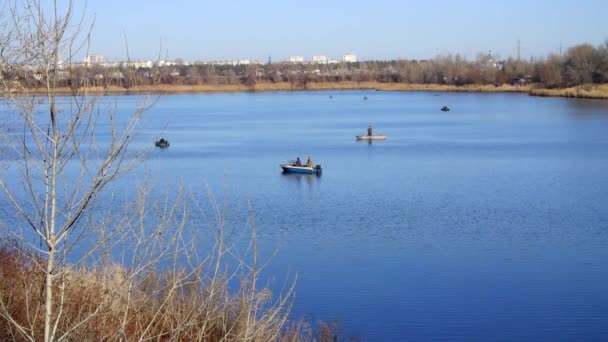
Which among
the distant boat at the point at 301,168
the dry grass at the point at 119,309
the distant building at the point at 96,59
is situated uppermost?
the distant building at the point at 96,59

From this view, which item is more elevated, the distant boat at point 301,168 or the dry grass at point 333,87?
the dry grass at point 333,87

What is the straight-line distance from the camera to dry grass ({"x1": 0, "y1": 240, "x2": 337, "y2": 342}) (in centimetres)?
475

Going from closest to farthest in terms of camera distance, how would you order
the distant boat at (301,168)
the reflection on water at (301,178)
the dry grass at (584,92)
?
the reflection on water at (301,178), the distant boat at (301,168), the dry grass at (584,92)

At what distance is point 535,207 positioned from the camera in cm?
1788

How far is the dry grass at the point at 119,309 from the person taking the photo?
4.75 meters

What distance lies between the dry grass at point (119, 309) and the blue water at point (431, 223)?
1033mm

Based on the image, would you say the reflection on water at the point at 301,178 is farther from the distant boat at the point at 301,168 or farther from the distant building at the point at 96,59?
the distant building at the point at 96,59

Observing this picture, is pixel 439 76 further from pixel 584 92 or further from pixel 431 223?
pixel 431 223

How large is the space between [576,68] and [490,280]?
56.9m

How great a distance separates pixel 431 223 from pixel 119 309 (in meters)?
11.4

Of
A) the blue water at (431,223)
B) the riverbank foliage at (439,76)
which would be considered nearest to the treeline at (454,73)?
the riverbank foliage at (439,76)

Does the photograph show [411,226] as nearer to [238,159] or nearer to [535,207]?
[535,207]

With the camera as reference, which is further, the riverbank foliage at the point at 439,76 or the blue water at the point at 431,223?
the riverbank foliage at the point at 439,76

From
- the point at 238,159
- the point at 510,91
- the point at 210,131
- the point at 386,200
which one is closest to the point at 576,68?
the point at 510,91
